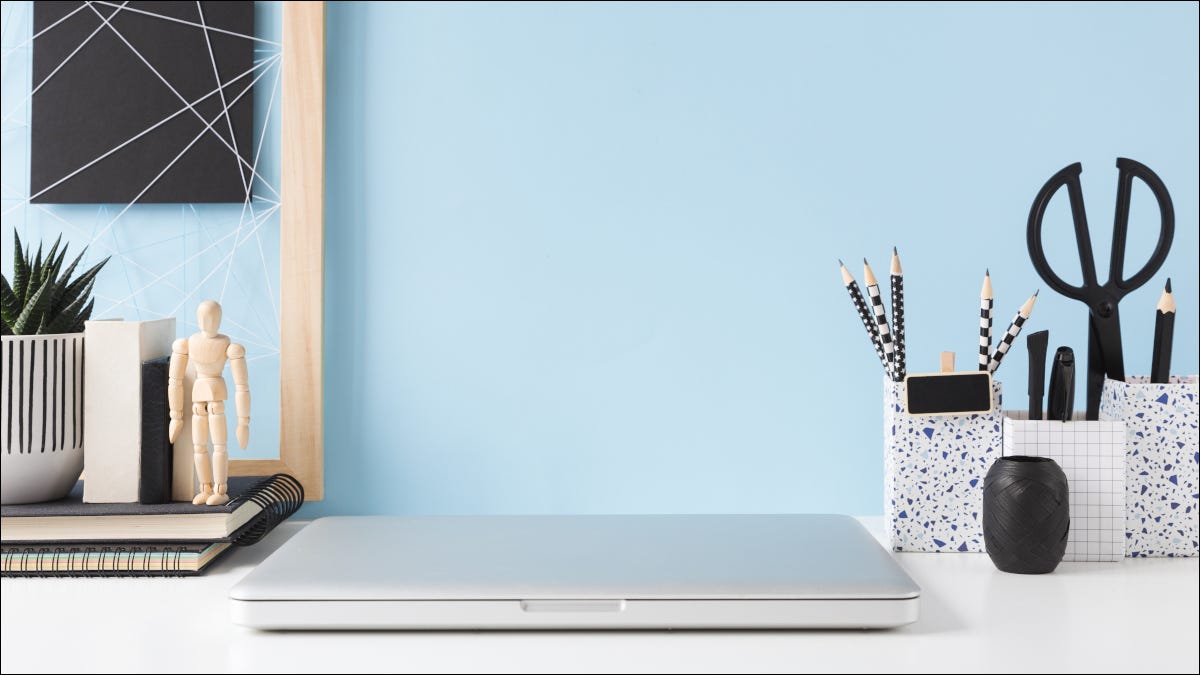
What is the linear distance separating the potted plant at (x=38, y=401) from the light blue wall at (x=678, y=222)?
26cm

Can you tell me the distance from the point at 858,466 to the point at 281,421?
1.95ft

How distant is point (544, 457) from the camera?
102cm

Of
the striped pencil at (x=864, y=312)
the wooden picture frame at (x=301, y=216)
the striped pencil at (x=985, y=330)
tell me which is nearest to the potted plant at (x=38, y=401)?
the wooden picture frame at (x=301, y=216)

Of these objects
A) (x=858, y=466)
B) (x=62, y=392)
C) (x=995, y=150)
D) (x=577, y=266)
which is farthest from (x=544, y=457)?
(x=995, y=150)

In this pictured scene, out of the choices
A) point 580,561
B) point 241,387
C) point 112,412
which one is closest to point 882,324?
point 580,561

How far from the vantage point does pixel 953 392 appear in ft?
2.75

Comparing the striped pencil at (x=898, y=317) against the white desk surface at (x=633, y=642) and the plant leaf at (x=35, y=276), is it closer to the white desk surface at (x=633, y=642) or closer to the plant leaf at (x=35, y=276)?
the white desk surface at (x=633, y=642)

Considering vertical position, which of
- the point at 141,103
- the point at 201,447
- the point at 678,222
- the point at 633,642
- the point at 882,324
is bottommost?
the point at 633,642

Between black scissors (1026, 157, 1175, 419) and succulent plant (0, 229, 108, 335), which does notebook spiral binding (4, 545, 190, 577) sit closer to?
succulent plant (0, 229, 108, 335)

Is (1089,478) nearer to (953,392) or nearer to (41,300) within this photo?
(953,392)

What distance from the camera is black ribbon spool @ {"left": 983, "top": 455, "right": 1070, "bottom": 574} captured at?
77 centimetres

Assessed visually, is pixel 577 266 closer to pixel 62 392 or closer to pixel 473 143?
pixel 473 143

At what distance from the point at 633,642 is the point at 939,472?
36 centimetres

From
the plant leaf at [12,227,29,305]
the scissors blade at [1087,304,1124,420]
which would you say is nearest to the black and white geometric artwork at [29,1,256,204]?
the plant leaf at [12,227,29,305]
